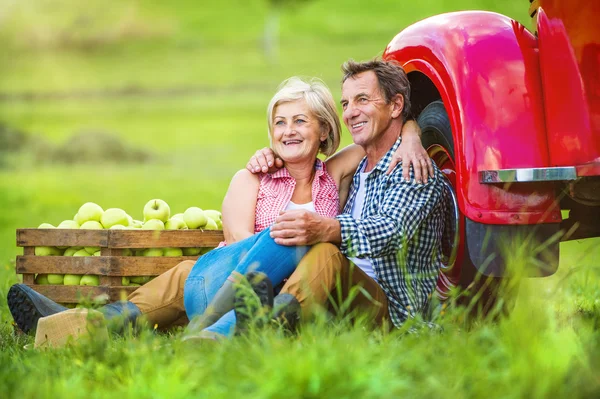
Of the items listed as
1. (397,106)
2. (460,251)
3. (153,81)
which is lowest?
(460,251)

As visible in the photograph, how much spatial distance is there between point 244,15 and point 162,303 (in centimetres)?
3053

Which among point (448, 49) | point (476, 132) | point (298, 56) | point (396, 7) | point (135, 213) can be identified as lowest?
point (135, 213)

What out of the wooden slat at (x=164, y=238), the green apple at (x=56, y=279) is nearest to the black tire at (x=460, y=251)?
the wooden slat at (x=164, y=238)

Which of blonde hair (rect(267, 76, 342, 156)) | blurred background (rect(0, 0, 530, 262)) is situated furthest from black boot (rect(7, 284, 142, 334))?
blurred background (rect(0, 0, 530, 262))

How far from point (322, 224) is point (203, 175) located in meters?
17.3

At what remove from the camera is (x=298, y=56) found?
28500mm

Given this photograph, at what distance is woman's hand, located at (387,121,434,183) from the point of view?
3471 millimetres

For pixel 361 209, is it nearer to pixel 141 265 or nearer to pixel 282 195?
pixel 282 195

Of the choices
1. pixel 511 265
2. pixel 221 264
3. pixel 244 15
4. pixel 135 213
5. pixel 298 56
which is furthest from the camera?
pixel 244 15

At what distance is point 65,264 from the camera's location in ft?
13.3

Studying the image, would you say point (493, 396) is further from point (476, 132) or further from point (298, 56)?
point (298, 56)

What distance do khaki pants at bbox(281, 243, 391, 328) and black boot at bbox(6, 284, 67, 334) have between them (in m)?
1.29

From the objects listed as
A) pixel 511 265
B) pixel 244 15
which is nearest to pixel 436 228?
pixel 511 265

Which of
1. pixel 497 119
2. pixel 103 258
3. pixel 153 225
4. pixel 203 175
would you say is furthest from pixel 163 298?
pixel 203 175
